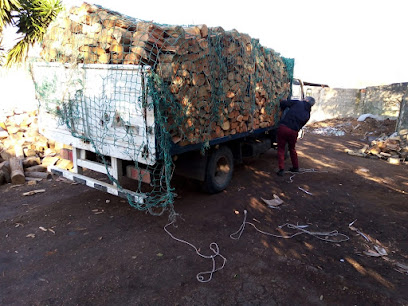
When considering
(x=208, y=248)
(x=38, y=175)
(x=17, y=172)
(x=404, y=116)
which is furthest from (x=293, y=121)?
(x=404, y=116)

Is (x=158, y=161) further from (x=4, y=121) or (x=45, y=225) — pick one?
(x=4, y=121)

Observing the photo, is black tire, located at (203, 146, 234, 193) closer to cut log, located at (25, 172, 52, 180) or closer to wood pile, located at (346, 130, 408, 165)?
cut log, located at (25, 172, 52, 180)

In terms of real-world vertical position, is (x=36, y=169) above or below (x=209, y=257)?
above

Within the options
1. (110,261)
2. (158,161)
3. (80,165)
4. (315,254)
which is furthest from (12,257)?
(315,254)

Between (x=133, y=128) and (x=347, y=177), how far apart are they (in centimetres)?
519

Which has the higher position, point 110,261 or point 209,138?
point 209,138

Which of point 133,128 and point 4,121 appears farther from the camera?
A: point 4,121

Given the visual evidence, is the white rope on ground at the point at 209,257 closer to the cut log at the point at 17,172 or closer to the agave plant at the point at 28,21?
the cut log at the point at 17,172

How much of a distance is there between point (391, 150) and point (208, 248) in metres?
7.75

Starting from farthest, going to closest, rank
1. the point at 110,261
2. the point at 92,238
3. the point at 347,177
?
Result: the point at 347,177 → the point at 92,238 → the point at 110,261

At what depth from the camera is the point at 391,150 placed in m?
8.84

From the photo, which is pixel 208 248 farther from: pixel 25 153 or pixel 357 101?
pixel 357 101

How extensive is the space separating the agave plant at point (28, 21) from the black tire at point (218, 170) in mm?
6347

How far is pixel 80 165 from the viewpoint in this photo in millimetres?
4590
